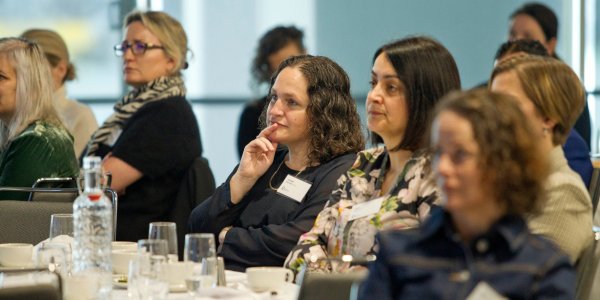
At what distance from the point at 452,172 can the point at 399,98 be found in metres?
1.20

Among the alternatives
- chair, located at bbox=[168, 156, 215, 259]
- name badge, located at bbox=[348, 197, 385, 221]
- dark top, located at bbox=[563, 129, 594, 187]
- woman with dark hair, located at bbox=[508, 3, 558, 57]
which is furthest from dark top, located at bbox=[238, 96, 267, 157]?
name badge, located at bbox=[348, 197, 385, 221]

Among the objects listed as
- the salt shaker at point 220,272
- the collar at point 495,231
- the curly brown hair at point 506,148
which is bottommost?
the salt shaker at point 220,272

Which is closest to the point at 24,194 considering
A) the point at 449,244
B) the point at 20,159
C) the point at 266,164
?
the point at 20,159

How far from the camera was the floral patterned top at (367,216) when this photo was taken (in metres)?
2.78

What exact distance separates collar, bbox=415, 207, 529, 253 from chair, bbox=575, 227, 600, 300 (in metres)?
0.54

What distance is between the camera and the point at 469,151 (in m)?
1.81

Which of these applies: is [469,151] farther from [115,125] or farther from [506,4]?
[506,4]

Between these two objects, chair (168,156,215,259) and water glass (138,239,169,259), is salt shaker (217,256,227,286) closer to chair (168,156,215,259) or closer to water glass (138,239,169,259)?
water glass (138,239,169,259)

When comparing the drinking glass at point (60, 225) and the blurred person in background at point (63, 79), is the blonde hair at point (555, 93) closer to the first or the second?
the drinking glass at point (60, 225)

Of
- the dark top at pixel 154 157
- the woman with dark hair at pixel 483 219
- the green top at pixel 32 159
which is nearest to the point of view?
the woman with dark hair at pixel 483 219

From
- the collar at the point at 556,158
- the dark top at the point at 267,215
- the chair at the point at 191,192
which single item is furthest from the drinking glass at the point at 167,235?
the chair at the point at 191,192

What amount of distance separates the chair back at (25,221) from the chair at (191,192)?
0.95 metres

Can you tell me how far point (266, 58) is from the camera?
21.0ft

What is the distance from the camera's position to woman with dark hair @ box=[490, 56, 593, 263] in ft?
7.92
